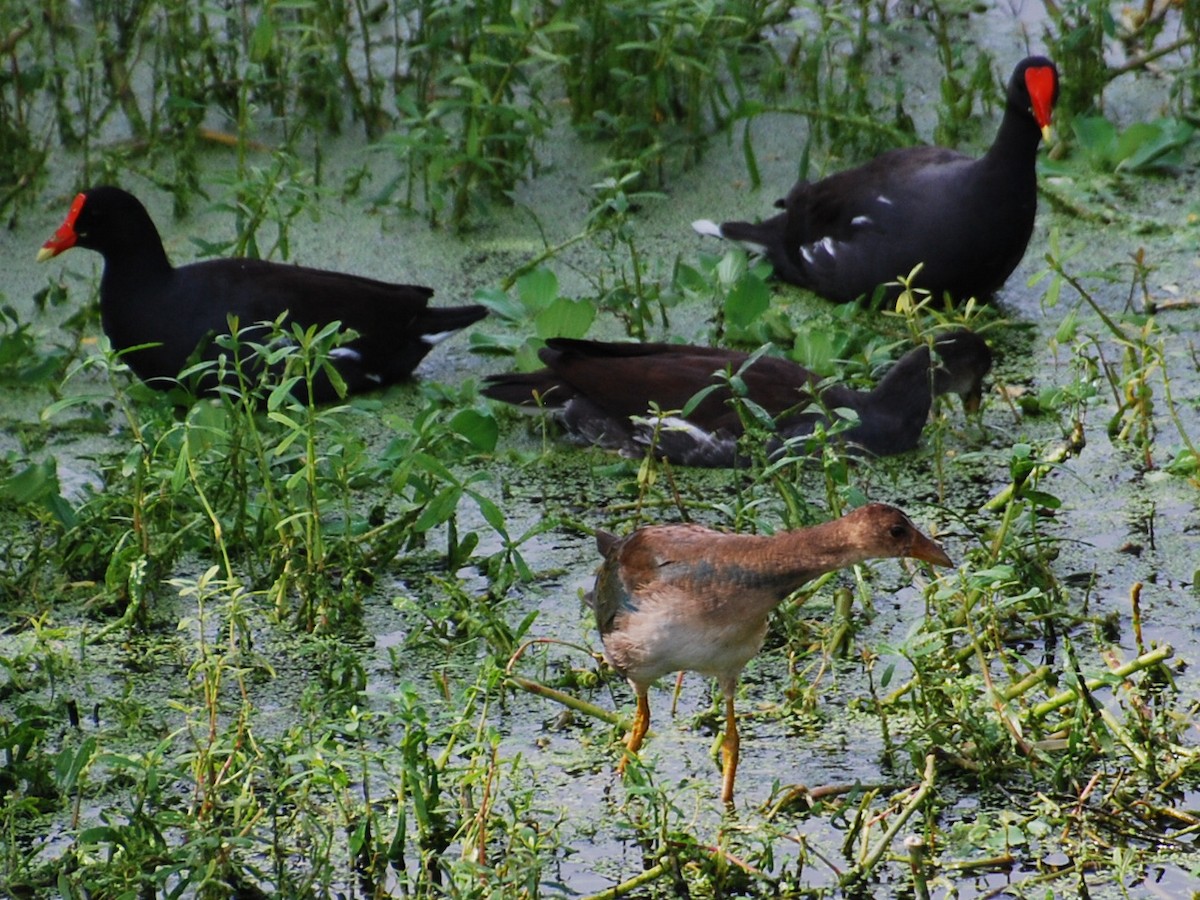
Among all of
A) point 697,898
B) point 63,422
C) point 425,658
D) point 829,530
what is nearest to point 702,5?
point 63,422

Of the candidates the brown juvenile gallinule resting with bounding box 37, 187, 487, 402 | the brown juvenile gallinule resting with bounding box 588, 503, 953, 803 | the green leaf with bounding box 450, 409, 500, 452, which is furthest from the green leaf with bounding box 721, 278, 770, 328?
the brown juvenile gallinule resting with bounding box 588, 503, 953, 803

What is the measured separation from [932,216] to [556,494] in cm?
170

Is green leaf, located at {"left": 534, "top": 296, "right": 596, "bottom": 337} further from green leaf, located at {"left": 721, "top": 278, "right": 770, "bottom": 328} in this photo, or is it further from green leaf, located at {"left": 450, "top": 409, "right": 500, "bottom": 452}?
green leaf, located at {"left": 450, "top": 409, "right": 500, "bottom": 452}

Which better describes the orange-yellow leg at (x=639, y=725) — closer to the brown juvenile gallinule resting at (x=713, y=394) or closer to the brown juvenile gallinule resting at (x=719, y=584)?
the brown juvenile gallinule resting at (x=719, y=584)

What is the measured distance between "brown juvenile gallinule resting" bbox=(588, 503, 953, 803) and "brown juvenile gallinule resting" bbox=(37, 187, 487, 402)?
217cm

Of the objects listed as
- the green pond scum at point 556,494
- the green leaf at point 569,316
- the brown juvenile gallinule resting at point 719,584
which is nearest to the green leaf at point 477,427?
the green pond scum at point 556,494

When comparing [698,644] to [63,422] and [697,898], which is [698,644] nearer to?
[697,898]

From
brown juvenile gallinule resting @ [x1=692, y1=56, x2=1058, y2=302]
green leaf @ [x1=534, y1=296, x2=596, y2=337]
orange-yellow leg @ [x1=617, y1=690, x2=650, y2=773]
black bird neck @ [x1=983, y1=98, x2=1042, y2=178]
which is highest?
black bird neck @ [x1=983, y1=98, x2=1042, y2=178]

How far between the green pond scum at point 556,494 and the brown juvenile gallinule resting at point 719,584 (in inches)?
7.7

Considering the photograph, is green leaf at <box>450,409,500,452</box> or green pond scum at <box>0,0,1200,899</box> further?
green leaf at <box>450,409,500,452</box>

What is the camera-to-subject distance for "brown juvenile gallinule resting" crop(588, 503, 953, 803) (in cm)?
335

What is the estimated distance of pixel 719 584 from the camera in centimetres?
343

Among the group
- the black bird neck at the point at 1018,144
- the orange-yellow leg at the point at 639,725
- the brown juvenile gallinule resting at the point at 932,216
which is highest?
the black bird neck at the point at 1018,144

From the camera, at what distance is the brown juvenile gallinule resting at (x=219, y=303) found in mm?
5574
